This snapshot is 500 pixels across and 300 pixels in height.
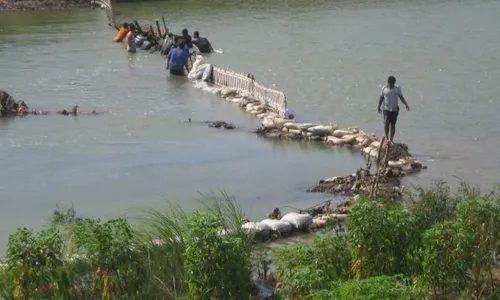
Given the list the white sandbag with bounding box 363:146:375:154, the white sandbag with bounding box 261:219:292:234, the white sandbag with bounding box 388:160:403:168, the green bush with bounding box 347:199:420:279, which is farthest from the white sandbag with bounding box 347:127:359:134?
the green bush with bounding box 347:199:420:279

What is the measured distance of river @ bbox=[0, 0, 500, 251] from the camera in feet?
45.9

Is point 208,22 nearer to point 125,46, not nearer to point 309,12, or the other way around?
point 309,12

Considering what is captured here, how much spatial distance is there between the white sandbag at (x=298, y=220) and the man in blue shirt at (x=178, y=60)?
12.5m

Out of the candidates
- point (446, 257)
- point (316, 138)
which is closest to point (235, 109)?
point (316, 138)

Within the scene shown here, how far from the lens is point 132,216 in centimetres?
1247

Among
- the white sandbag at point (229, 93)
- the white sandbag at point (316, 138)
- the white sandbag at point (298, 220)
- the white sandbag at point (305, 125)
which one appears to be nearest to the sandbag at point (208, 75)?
the white sandbag at point (229, 93)

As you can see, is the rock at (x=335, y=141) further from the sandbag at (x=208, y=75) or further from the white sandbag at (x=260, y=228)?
the sandbag at (x=208, y=75)

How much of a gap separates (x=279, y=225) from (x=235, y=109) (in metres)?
8.53

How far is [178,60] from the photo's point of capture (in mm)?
23578

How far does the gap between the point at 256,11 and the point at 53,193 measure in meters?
27.8

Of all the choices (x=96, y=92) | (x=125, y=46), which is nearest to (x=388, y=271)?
(x=96, y=92)

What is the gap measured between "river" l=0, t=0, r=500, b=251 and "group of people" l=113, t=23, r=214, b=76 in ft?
1.58

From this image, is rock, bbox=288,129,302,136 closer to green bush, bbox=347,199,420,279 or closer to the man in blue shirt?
the man in blue shirt

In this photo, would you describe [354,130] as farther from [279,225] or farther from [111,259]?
[111,259]
